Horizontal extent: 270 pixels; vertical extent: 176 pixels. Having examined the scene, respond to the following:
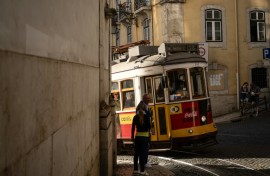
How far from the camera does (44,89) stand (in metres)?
2.55

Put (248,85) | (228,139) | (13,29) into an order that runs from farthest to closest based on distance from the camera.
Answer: (248,85) < (228,139) < (13,29)

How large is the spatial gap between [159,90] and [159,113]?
0.70m

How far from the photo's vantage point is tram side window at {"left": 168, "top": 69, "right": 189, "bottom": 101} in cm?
1166

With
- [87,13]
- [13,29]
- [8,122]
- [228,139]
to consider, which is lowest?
[228,139]

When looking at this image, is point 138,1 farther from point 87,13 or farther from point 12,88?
point 12,88

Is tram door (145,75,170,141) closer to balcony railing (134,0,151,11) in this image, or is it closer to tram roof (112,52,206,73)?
tram roof (112,52,206,73)

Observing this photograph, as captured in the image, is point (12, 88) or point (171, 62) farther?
point (171, 62)

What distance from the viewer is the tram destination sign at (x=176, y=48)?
12141 millimetres

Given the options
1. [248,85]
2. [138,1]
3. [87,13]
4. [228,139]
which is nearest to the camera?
[87,13]

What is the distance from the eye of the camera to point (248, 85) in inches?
967

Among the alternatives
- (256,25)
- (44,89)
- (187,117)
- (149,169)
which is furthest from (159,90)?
(256,25)

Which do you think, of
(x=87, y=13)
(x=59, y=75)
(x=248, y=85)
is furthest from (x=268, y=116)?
(x=59, y=75)

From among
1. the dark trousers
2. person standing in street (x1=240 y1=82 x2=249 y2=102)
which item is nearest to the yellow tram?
the dark trousers

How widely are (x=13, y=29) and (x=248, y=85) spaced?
23842mm
